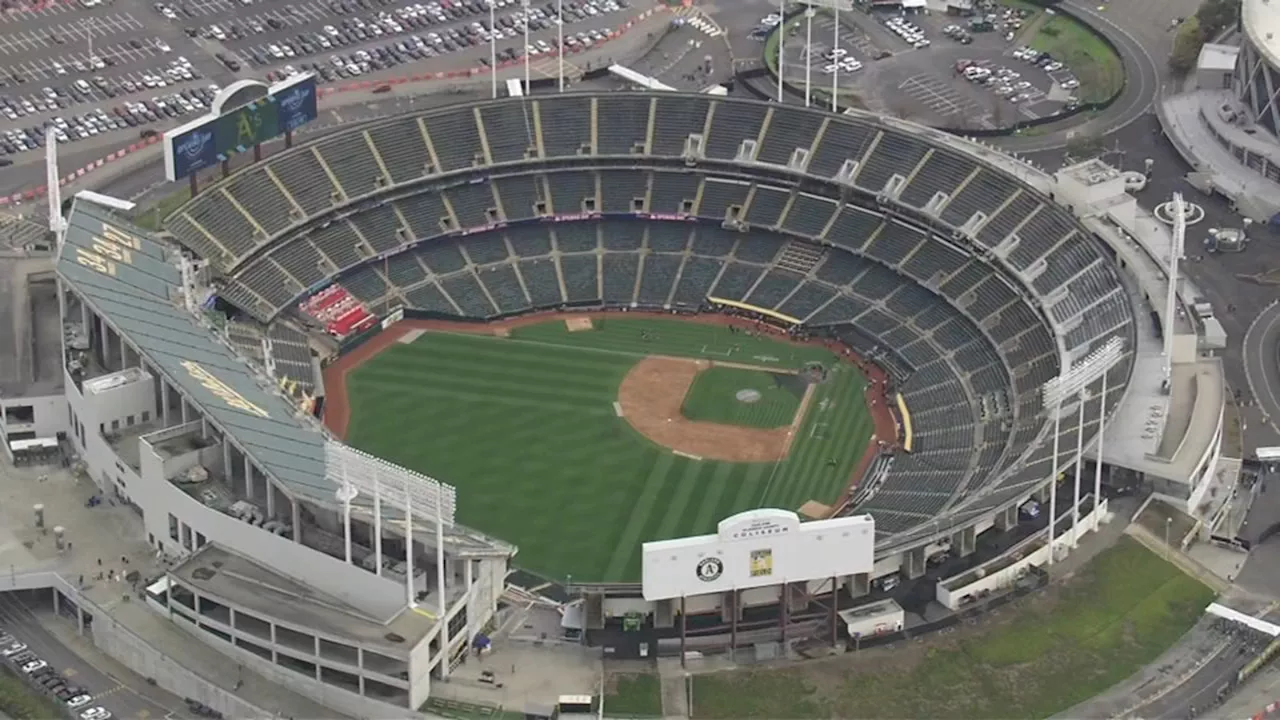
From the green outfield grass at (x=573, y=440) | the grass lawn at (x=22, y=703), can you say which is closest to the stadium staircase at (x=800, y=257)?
the green outfield grass at (x=573, y=440)

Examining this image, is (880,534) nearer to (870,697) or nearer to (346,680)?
(870,697)

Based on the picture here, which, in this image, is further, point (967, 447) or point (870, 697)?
point (967, 447)

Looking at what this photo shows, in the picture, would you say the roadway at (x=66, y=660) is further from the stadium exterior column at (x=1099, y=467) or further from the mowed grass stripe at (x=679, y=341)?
the stadium exterior column at (x=1099, y=467)

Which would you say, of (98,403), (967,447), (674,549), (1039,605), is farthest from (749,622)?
(98,403)

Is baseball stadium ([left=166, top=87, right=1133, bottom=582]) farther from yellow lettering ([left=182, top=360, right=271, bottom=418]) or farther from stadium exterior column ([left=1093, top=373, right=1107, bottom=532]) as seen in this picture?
yellow lettering ([left=182, top=360, right=271, bottom=418])

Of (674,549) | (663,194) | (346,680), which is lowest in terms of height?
(346,680)

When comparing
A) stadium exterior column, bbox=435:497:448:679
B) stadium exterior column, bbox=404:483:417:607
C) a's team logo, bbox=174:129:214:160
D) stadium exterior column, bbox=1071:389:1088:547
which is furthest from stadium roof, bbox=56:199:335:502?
stadium exterior column, bbox=1071:389:1088:547

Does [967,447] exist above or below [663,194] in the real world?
below

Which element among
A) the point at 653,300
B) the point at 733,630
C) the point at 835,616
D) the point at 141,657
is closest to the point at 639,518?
the point at 733,630
